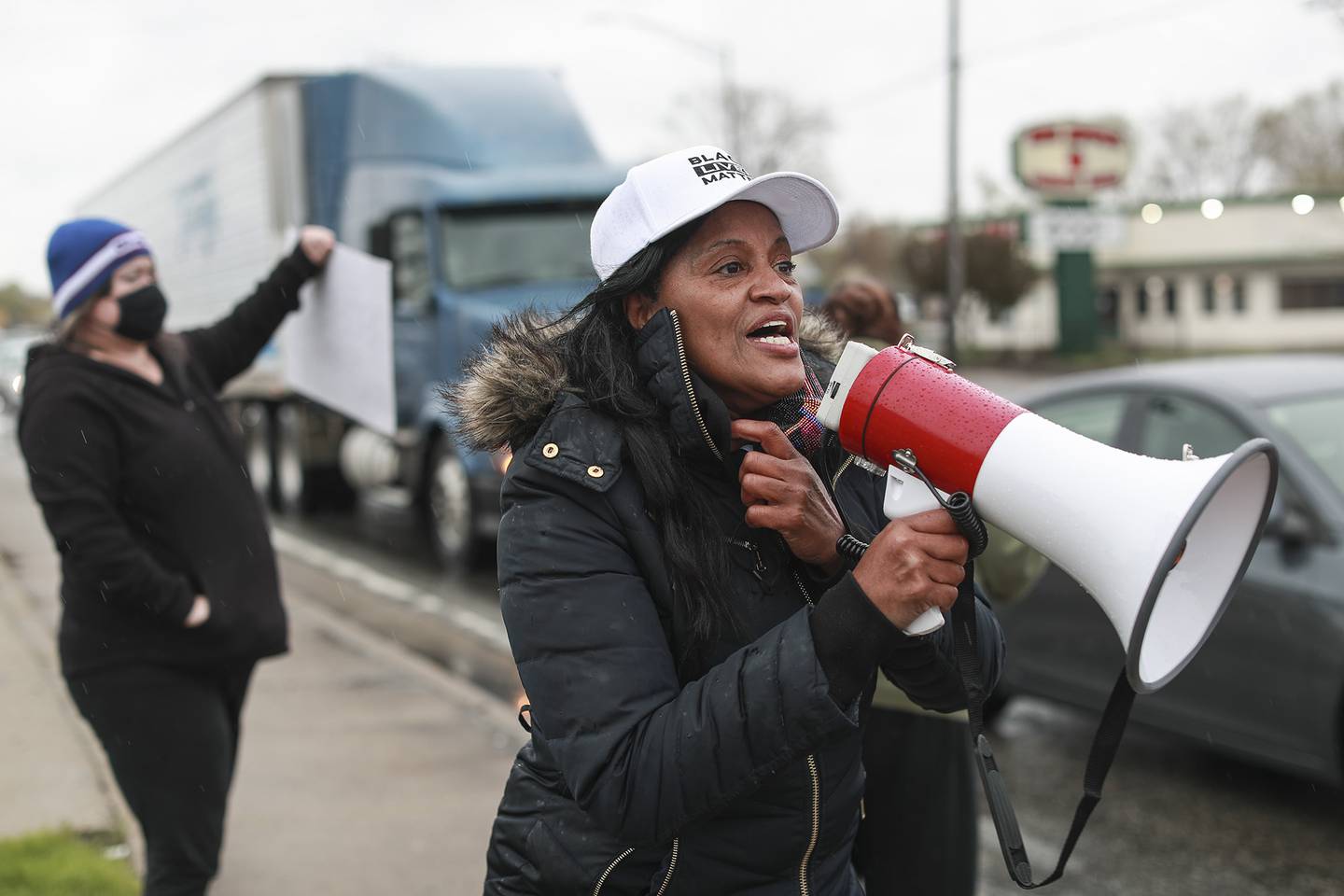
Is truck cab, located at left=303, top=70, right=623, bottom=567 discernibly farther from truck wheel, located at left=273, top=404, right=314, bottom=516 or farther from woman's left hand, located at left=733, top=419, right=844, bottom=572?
woman's left hand, located at left=733, top=419, right=844, bottom=572

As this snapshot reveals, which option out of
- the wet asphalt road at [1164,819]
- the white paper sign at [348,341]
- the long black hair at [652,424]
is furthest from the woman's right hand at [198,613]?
the wet asphalt road at [1164,819]

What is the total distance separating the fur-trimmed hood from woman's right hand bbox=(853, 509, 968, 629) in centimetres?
53

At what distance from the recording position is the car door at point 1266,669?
4.30m

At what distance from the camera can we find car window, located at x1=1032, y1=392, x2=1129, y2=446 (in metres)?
5.34

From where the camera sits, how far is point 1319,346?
4125cm

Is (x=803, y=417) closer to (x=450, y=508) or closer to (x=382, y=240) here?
(x=450, y=508)

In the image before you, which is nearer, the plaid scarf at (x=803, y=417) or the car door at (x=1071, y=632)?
the plaid scarf at (x=803, y=417)

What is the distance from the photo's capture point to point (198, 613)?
3.13 meters

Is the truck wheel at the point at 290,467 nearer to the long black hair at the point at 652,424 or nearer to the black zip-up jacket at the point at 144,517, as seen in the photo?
the black zip-up jacket at the point at 144,517

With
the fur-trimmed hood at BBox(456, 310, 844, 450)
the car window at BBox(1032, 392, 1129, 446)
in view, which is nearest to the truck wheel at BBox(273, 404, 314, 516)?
the car window at BBox(1032, 392, 1129, 446)

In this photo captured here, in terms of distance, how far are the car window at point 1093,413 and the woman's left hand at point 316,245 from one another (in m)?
2.94

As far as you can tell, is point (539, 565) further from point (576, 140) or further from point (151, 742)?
point (576, 140)

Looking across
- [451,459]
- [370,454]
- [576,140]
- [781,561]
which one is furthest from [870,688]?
[370,454]

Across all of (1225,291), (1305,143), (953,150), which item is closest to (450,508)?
(953,150)
